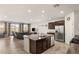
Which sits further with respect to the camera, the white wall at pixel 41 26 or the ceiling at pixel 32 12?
the white wall at pixel 41 26

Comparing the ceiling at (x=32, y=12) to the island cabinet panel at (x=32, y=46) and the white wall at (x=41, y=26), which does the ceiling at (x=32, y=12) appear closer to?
the white wall at (x=41, y=26)

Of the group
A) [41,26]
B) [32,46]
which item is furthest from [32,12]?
[32,46]

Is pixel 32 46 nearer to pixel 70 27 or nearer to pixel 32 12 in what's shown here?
pixel 32 12

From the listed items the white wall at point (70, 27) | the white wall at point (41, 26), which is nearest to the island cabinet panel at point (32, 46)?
the white wall at point (41, 26)

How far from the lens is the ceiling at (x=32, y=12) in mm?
1851

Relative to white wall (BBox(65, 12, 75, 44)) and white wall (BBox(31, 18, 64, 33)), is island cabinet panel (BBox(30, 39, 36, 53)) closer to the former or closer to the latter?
white wall (BBox(31, 18, 64, 33))

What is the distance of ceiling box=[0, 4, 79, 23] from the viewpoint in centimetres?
185

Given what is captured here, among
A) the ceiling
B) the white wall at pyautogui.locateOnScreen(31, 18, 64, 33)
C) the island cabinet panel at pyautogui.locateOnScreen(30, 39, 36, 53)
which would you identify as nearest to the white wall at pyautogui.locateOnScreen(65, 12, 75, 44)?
the ceiling

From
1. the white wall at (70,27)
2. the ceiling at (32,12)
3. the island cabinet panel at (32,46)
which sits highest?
the ceiling at (32,12)

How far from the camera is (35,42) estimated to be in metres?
2.63

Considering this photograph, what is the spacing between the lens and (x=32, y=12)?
2037 millimetres

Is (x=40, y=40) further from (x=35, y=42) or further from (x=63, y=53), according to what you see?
(x=63, y=53)
